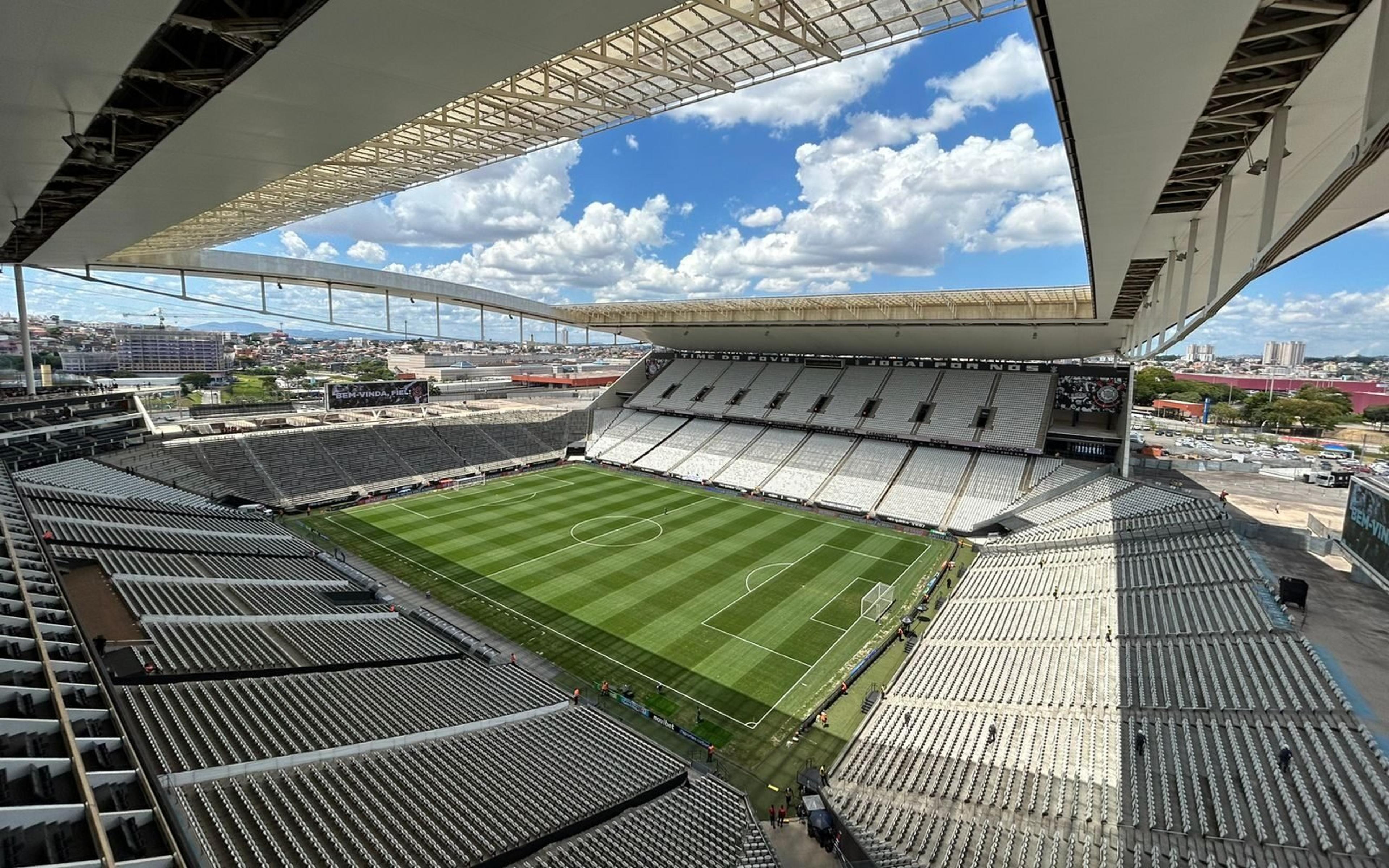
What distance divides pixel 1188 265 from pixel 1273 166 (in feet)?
17.2

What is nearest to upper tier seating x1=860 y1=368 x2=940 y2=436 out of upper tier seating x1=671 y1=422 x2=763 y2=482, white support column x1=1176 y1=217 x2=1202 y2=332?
upper tier seating x1=671 y1=422 x2=763 y2=482

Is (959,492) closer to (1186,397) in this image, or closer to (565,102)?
(565,102)

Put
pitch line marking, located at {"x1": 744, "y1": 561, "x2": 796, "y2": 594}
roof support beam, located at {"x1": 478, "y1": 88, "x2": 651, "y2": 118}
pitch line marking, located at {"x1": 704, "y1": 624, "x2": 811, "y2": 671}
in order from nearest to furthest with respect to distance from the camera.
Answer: roof support beam, located at {"x1": 478, "y1": 88, "x2": 651, "y2": 118}, pitch line marking, located at {"x1": 704, "y1": 624, "x2": 811, "y2": 671}, pitch line marking, located at {"x1": 744, "y1": 561, "x2": 796, "y2": 594}

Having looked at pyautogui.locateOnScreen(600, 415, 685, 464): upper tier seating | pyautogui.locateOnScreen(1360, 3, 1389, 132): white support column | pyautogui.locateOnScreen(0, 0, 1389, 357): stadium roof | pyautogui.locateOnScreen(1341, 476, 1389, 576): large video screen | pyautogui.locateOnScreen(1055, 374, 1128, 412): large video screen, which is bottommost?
pyautogui.locateOnScreen(600, 415, 685, 464): upper tier seating

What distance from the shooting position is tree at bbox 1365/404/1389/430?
59.0 meters

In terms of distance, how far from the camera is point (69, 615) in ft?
31.9

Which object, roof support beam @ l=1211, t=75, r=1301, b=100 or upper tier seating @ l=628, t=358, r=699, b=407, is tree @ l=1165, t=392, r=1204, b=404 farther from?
roof support beam @ l=1211, t=75, r=1301, b=100

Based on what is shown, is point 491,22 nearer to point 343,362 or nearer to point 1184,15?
point 1184,15

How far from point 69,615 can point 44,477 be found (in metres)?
19.3

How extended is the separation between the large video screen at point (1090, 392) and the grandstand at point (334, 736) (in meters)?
32.3

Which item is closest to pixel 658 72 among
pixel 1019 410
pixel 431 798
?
pixel 431 798

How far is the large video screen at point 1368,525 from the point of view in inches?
563

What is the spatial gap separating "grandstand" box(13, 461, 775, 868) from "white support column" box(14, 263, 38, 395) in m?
13.1

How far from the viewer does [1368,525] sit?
15.1 meters
